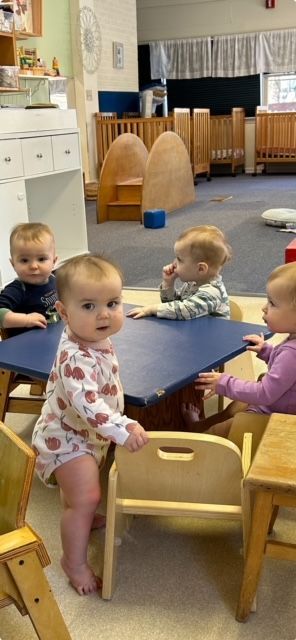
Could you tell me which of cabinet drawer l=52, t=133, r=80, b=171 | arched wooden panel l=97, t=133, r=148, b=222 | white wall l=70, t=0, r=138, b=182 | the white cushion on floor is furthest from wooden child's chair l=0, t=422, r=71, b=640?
white wall l=70, t=0, r=138, b=182

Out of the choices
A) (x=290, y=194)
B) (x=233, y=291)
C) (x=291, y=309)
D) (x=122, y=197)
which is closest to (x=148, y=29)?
(x=290, y=194)

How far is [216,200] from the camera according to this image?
6852mm

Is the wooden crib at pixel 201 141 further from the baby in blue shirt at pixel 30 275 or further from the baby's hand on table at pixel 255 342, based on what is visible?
the baby's hand on table at pixel 255 342

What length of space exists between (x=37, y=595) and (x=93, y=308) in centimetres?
56

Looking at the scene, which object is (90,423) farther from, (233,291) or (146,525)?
(233,291)

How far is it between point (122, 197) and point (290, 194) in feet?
7.05

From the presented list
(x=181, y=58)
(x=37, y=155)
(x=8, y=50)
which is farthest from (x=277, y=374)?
(x=181, y=58)

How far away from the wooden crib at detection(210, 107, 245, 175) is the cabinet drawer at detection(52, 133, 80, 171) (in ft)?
18.1

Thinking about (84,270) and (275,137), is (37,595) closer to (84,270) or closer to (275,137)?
(84,270)

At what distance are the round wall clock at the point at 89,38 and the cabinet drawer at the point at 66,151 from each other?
12.2 ft

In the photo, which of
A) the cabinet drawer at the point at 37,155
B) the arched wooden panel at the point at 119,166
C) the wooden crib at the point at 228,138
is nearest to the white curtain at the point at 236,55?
the wooden crib at the point at 228,138

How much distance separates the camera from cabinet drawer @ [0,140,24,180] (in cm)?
352

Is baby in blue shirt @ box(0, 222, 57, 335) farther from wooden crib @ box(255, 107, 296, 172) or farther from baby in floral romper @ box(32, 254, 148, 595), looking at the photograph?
wooden crib @ box(255, 107, 296, 172)

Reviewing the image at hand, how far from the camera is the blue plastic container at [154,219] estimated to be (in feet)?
17.5
